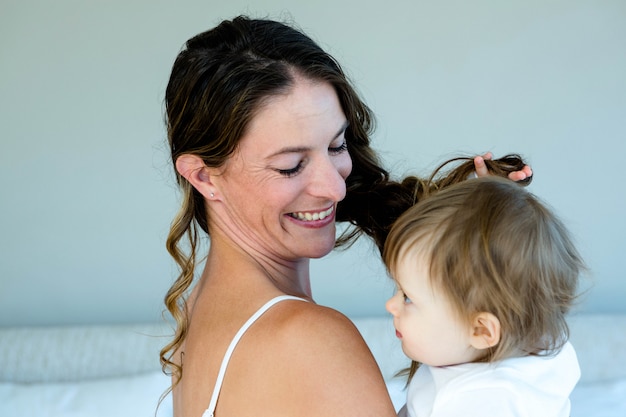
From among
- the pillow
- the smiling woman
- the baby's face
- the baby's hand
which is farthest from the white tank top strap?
the pillow

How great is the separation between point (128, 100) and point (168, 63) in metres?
0.20

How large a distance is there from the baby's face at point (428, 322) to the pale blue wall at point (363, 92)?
176cm

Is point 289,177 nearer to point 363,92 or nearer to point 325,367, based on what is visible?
point 325,367

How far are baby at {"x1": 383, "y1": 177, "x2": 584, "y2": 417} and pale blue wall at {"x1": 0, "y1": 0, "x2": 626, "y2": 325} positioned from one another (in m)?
1.77

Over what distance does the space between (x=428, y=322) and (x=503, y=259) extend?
0.15 metres

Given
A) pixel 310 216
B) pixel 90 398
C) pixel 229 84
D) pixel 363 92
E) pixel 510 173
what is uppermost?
pixel 229 84

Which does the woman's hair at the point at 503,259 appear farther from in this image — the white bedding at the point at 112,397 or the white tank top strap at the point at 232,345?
the white bedding at the point at 112,397

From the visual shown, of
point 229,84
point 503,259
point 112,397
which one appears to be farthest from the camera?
point 112,397

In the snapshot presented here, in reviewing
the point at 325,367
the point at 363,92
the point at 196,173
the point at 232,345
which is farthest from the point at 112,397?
the point at 325,367

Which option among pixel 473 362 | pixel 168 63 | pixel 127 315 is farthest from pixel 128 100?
pixel 473 362

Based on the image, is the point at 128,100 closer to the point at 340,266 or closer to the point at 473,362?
the point at 340,266

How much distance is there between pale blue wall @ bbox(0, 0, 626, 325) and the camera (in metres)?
2.99

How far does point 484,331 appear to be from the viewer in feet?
3.86

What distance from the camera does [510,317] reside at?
1139mm
